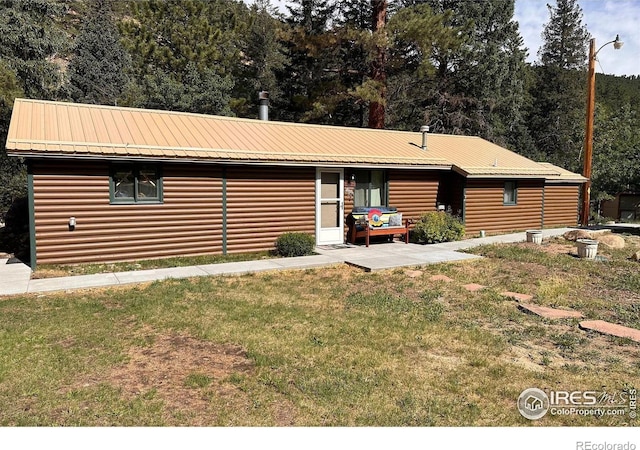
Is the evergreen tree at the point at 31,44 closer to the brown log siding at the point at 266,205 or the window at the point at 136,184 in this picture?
the window at the point at 136,184

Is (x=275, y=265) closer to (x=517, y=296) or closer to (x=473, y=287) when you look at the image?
(x=473, y=287)

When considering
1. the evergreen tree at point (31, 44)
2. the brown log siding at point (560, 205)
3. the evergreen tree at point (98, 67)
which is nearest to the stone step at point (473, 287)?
the brown log siding at point (560, 205)

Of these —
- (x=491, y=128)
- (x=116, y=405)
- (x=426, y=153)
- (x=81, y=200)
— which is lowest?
(x=116, y=405)

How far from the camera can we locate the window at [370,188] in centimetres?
1225

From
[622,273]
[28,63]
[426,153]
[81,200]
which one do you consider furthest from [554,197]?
[28,63]

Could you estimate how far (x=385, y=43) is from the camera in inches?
755

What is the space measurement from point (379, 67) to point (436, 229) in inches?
458

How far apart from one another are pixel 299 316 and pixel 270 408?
236 centimetres

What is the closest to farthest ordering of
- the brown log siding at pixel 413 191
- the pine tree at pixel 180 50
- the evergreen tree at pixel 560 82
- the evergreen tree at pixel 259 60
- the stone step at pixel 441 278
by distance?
1. the stone step at pixel 441 278
2. the brown log siding at pixel 413 191
3. the pine tree at pixel 180 50
4. the evergreen tree at pixel 259 60
5. the evergreen tree at pixel 560 82

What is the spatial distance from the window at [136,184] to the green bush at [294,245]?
285cm

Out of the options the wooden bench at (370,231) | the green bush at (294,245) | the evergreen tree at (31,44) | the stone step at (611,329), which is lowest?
the stone step at (611,329)

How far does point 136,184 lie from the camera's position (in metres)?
9.16

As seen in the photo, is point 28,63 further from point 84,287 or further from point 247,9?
point 247,9

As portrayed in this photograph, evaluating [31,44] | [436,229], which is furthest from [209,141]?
[31,44]
